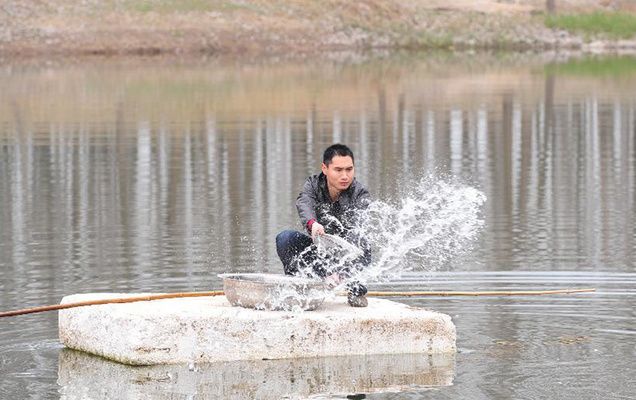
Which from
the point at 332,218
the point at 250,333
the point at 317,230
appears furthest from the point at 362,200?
the point at 250,333

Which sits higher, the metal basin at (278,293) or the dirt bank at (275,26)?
the dirt bank at (275,26)

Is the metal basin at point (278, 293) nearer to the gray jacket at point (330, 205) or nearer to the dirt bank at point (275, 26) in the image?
the gray jacket at point (330, 205)

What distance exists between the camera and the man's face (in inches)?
486

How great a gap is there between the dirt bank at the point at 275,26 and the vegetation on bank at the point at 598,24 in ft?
1.18

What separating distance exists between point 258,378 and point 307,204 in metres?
1.51

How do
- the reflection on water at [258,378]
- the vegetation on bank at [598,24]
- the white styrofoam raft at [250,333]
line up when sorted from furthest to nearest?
the vegetation on bank at [598,24], the white styrofoam raft at [250,333], the reflection on water at [258,378]

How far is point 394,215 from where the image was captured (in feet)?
69.7

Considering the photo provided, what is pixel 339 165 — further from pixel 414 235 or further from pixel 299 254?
pixel 414 235

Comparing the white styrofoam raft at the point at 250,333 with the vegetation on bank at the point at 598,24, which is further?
the vegetation on bank at the point at 598,24

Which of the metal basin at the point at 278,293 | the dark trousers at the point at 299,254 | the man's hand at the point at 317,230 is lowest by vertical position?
the metal basin at the point at 278,293

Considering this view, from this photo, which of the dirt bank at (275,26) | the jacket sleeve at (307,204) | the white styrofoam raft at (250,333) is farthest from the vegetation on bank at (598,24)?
the white styrofoam raft at (250,333)

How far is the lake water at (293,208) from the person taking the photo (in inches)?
460

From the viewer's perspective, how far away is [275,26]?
7150 centimetres

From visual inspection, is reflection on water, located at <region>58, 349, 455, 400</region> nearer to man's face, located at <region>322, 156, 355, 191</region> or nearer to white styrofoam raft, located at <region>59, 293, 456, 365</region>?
white styrofoam raft, located at <region>59, 293, 456, 365</region>
